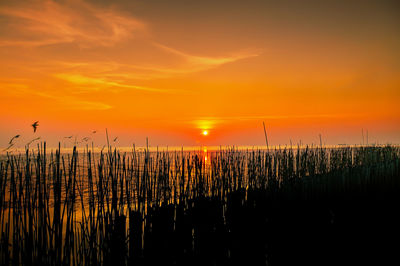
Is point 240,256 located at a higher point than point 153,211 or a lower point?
lower

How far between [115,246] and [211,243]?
3.42 feet

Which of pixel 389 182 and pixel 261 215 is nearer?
pixel 261 215

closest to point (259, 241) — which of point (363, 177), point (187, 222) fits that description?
point (187, 222)

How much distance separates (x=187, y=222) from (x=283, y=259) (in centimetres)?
99

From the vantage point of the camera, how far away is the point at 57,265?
2.08 m

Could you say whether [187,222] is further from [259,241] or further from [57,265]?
[57,265]

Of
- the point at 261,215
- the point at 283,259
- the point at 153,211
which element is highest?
the point at 153,211

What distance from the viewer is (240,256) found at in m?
2.86

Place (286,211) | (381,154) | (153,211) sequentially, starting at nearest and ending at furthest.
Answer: (153,211) → (286,211) → (381,154)

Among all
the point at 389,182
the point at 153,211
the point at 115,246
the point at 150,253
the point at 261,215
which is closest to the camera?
the point at 115,246

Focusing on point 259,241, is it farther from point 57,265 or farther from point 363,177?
point 363,177

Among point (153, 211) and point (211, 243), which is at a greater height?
point (153, 211)

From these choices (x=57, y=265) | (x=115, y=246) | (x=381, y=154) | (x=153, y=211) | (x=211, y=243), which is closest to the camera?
(x=57, y=265)

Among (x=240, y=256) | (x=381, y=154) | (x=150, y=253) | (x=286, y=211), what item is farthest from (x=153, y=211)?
(x=381, y=154)
